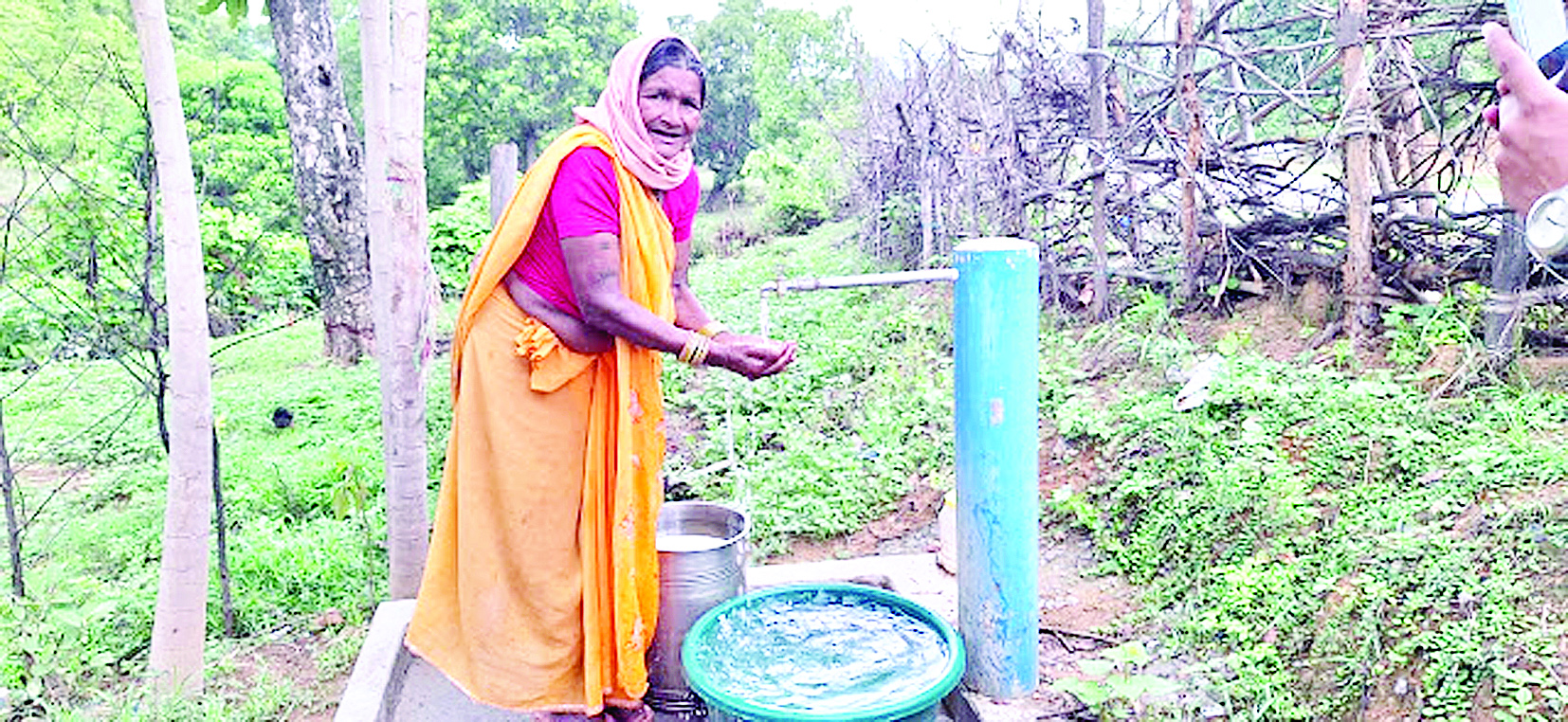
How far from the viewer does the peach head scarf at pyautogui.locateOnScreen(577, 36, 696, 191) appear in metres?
2.25

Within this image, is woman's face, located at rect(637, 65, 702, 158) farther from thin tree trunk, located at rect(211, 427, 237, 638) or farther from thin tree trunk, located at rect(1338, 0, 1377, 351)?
thin tree trunk, located at rect(1338, 0, 1377, 351)

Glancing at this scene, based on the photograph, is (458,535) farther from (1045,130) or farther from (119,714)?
(1045,130)

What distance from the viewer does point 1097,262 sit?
5570 millimetres

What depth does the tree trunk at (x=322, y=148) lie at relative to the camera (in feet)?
25.6

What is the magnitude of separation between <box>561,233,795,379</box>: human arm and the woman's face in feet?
0.85

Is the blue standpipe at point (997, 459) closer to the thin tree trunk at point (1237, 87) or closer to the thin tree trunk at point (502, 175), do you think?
the thin tree trunk at point (502, 175)

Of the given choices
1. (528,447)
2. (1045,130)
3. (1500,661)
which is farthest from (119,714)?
(1045,130)

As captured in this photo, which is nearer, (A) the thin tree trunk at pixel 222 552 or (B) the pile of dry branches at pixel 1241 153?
(A) the thin tree trunk at pixel 222 552

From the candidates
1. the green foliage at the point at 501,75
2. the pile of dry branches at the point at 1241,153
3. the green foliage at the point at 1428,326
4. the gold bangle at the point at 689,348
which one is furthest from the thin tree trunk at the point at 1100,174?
the green foliage at the point at 501,75

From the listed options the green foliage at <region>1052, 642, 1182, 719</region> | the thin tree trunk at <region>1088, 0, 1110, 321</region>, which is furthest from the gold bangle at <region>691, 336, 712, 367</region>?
the thin tree trunk at <region>1088, 0, 1110, 321</region>

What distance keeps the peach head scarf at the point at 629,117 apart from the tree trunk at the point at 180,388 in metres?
1.17

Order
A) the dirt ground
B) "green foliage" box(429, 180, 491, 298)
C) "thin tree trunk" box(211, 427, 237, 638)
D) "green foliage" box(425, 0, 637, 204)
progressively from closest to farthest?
the dirt ground
"thin tree trunk" box(211, 427, 237, 638)
"green foliage" box(429, 180, 491, 298)
"green foliage" box(425, 0, 637, 204)

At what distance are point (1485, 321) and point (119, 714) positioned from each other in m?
4.18

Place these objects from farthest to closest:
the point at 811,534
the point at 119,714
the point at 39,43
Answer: the point at 39,43 → the point at 811,534 → the point at 119,714
